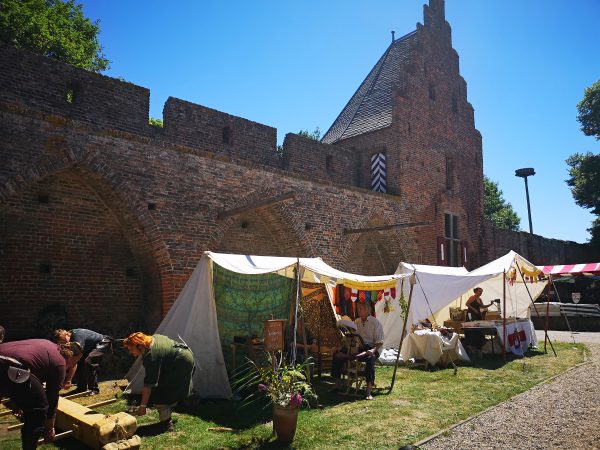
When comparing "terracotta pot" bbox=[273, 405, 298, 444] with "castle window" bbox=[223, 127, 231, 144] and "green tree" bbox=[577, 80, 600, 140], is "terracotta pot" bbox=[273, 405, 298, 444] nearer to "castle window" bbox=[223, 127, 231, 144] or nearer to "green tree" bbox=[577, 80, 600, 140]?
"castle window" bbox=[223, 127, 231, 144]

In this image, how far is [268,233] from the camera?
1199 centimetres

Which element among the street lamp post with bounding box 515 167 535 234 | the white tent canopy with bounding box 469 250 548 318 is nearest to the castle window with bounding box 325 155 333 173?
the white tent canopy with bounding box 469 250 548 318

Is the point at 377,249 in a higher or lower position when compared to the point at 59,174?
lower

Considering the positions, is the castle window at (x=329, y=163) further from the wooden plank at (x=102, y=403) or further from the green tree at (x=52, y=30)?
the green tree at (x=52, y=30)

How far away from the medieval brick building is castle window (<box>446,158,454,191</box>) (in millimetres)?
2841

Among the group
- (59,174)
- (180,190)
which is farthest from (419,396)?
(59,174)

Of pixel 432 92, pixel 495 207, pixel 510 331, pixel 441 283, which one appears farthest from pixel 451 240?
pixel 495 207

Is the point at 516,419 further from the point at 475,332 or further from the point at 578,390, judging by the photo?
the point at 475,332

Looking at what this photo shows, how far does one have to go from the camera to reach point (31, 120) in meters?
7.65

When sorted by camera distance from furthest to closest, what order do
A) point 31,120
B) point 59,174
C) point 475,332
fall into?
point 475,332 → point 59,174 → point 31,120

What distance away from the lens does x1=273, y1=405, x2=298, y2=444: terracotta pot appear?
177 inches

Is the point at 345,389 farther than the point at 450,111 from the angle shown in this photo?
No

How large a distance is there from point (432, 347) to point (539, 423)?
393 centimetres

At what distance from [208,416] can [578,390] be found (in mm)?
5422
